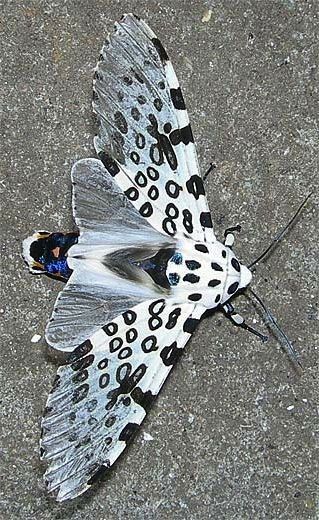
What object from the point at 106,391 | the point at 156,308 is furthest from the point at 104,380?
the point at 156,308

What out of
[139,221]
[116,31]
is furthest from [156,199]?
[116,31]

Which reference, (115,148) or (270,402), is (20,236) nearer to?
(115,148)

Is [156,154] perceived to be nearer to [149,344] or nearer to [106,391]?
[149,344]

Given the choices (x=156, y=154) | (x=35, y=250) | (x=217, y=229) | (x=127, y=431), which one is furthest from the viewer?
(x=217, y=229)

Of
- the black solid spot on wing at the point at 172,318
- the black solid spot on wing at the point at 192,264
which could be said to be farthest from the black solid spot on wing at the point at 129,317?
the black solid spot on wing at the point at 192,264

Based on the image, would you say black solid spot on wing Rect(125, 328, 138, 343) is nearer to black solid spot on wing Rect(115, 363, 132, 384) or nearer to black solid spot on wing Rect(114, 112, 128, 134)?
black solid spot on wing Rect(115, 363, 132, 384)

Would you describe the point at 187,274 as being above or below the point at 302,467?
above

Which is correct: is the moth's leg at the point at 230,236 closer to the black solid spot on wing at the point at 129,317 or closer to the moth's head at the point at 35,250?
the black solid spot on wing at the point at 129,317
